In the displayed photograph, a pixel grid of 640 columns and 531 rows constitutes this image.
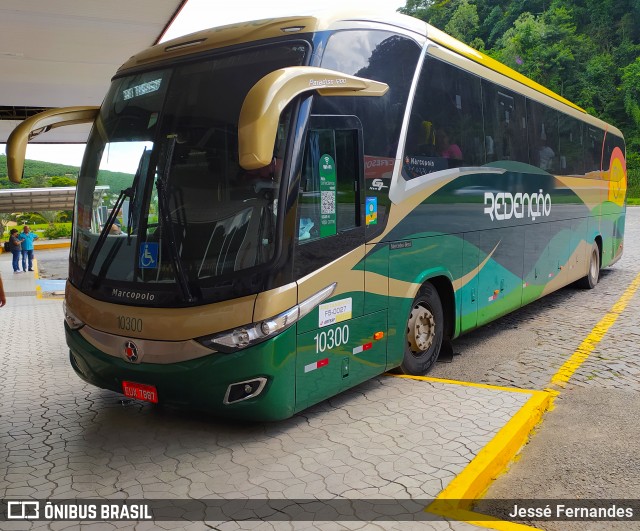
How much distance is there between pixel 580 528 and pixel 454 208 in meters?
4.06

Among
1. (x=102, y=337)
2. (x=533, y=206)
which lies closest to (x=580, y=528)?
(x=102, y=337)

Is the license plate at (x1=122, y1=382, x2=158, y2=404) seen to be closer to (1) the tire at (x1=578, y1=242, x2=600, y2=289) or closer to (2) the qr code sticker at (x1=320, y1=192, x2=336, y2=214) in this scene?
(2) the qr code sticker at (x1=320, y1=192, x2=336, y2=214)

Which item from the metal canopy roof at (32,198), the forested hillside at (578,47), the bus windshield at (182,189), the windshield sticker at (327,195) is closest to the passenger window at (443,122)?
the windshield sticker at (327,195)

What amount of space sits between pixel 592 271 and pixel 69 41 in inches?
431

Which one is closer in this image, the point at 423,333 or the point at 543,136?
the point at 423,333

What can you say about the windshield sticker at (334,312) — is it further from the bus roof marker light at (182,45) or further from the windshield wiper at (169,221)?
the bus roof marker light at (182,45)

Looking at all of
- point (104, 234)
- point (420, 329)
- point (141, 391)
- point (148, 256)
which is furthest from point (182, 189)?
point (420, 329)

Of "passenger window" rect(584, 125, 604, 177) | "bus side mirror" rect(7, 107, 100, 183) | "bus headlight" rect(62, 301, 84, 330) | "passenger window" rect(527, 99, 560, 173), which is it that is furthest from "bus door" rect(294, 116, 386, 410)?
"passenger window" rect(584, 125, 604, 177)

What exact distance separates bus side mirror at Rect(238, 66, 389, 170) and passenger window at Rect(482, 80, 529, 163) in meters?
3.92

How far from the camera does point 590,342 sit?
844 centimetres

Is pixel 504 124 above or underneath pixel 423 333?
above

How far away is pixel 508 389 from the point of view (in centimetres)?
589

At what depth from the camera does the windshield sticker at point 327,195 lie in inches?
203

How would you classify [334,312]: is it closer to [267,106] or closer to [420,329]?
[420,329]
